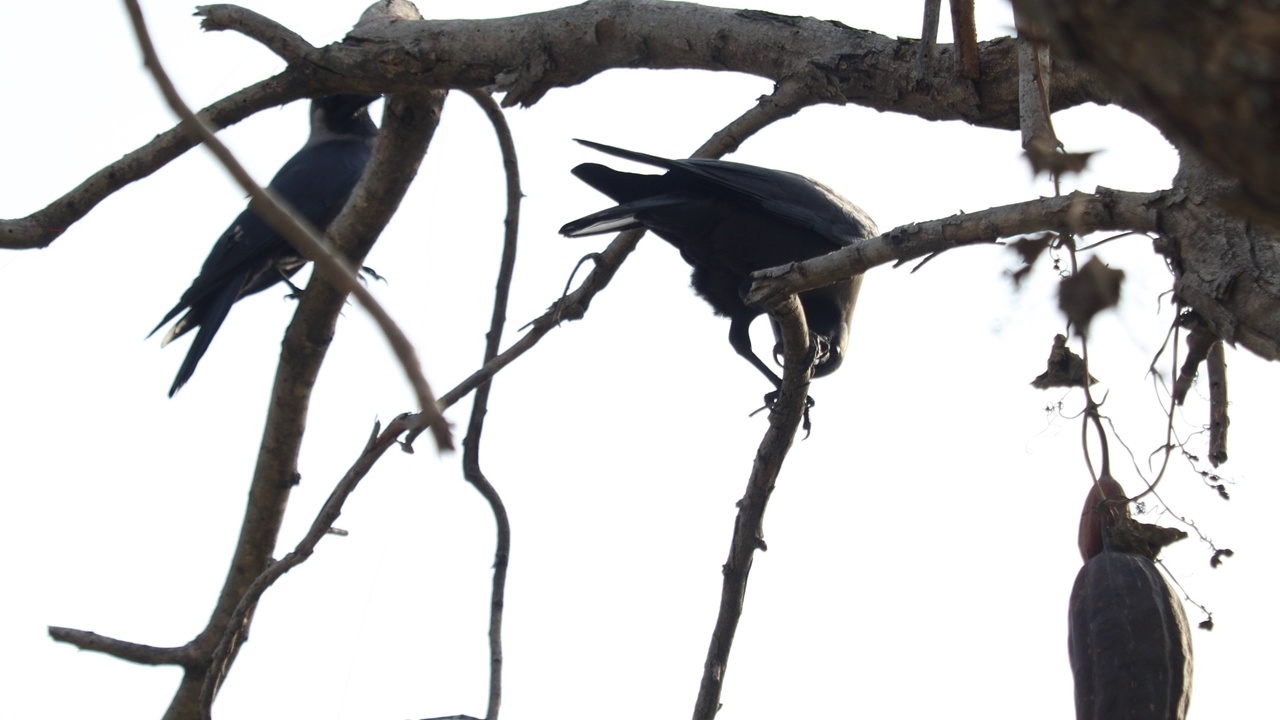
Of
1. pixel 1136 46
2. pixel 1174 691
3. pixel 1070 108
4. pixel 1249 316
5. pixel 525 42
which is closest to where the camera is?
pixel 1136 46

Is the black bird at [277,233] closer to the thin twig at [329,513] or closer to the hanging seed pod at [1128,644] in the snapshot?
the thin twig at [329,513]

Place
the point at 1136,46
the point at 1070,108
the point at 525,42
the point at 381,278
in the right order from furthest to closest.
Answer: the point at 381,278, the point at 525,42, the point at 1070,108, the point at 1136,46

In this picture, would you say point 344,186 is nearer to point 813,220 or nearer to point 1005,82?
point 813,220

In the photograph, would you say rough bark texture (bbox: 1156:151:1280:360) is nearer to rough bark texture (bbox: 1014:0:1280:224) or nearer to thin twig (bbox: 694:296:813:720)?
rough bark texture (bbox: 1014:0:1280:224)

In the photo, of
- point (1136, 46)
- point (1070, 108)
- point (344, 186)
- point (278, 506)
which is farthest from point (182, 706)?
point (1136, 46)

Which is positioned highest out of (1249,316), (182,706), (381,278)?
(381,278)

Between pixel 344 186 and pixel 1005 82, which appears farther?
pixel 344 186

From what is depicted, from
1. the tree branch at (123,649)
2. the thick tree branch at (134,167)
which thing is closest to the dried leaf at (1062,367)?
the thick tree branch at (134,167)

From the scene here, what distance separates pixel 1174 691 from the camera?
181cm

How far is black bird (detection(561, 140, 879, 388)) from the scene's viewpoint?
3.65m

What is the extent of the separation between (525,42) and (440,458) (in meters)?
2.59

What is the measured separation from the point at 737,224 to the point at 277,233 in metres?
3.05

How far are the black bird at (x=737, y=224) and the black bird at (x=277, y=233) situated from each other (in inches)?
89.4

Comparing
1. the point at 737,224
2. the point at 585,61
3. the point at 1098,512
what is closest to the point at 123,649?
the point at 585,61
